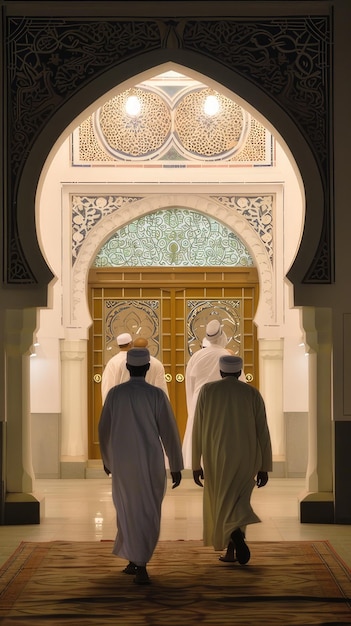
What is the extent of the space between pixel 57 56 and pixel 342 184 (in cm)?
179

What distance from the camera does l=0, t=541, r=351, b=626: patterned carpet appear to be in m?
3.72

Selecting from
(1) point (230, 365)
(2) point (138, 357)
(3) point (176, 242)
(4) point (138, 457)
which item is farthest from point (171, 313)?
(4) point (138, 457)

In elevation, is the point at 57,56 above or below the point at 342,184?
above

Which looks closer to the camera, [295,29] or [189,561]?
[189,561]

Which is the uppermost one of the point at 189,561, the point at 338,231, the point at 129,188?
the point at 129,188

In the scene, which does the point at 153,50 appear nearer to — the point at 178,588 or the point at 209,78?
the point at 209,78

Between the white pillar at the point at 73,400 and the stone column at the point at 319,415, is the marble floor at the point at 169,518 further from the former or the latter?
the white pillar at the point at 73,400

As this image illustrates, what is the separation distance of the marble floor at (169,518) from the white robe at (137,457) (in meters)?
0.76

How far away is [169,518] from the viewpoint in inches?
248

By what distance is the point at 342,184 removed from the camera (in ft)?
19.4

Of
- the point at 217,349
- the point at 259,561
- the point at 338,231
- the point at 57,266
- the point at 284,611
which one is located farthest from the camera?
the point at 57,266

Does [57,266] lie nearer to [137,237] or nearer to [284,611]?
[137,237]

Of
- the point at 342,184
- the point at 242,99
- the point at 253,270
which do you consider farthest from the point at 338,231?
the point at 253,270

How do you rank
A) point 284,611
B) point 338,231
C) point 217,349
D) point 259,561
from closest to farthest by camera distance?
point 284,611 → point 259,561 → point 338,231 → point 217,349
